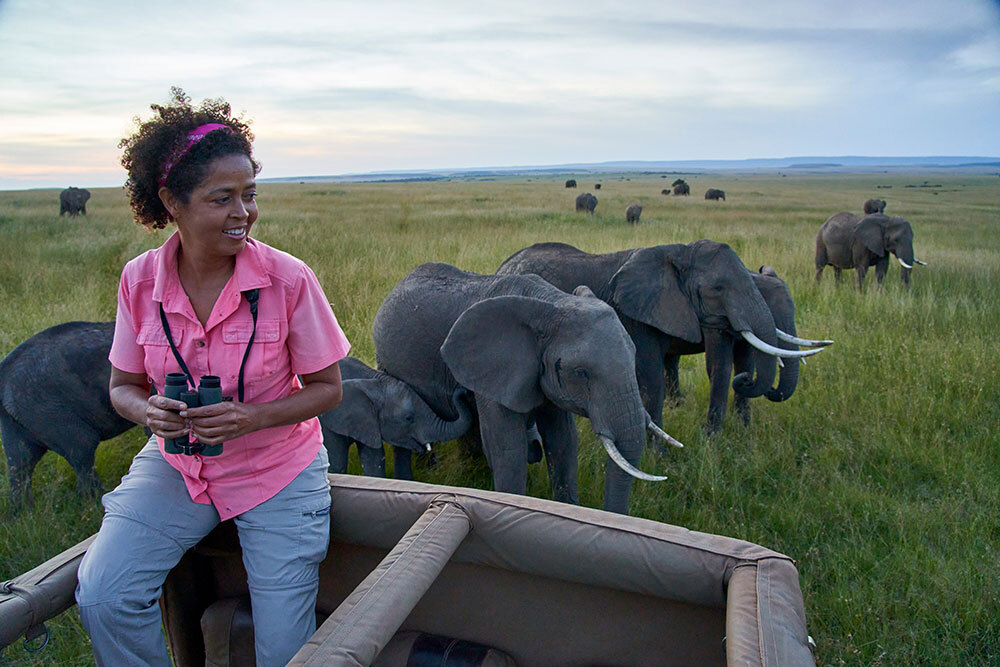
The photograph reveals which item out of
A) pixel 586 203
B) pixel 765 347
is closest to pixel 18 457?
pixel 765 347

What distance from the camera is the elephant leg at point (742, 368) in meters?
6.07

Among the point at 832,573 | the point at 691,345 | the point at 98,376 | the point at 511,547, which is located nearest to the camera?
the point at 511,547

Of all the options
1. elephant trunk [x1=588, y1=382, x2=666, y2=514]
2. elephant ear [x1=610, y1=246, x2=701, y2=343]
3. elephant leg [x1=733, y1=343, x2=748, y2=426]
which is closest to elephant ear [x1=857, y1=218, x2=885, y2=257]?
elephant leg [x1=733, y1=343, x2=748, y2=426]

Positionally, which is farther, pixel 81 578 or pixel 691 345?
pixel 691 345

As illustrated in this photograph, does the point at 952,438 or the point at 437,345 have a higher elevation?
the point at 437,345

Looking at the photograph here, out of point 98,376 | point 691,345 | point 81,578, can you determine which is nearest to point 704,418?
point 691,345

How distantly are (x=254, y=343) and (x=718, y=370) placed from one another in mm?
4090

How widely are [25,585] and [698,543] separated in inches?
86.9

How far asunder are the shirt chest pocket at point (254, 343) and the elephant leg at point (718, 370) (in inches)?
157

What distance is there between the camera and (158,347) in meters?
2.61

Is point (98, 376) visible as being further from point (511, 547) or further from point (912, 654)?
point (912, 654)

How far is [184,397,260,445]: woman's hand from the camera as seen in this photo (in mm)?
2352

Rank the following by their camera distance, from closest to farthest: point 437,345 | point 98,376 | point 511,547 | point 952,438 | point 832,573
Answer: point 511,547, point 832,573, point 98,376, point 437,345, point 952,438

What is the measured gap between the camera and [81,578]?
2.44 m
